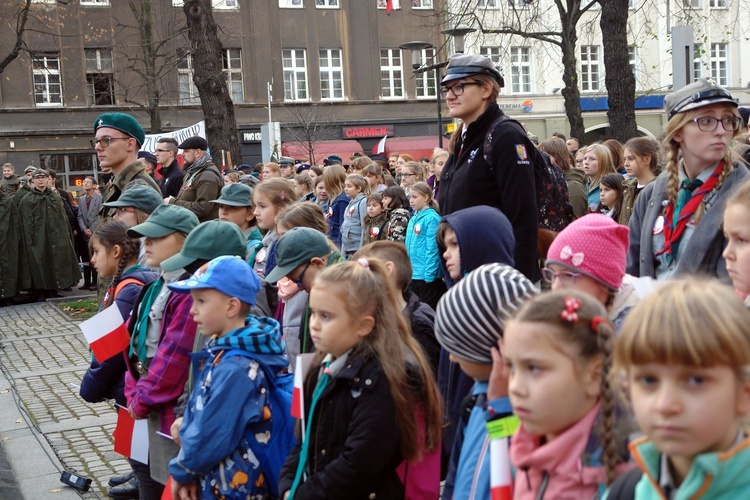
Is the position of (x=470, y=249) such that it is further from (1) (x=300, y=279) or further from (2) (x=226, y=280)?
(1) (x=300, y=279)

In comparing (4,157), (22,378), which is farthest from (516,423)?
(4,157)

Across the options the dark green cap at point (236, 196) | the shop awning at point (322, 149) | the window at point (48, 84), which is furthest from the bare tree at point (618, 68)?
the window at point (48, 84)

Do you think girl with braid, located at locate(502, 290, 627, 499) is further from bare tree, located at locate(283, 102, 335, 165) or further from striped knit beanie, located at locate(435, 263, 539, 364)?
bare tree, located at locate(283, 102, 335, 165)

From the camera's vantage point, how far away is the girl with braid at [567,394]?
7.31 ft

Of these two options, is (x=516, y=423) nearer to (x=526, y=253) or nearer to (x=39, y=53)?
(x=526, y=253)

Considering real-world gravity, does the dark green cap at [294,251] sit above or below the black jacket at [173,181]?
below

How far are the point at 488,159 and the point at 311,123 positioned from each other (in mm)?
33254

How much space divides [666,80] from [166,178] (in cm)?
3523

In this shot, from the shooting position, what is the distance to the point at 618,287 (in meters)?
3.24

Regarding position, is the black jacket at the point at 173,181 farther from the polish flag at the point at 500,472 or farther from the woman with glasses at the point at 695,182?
the polish flag at the point at 500,472

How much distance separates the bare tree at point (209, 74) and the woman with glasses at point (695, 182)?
11946mm

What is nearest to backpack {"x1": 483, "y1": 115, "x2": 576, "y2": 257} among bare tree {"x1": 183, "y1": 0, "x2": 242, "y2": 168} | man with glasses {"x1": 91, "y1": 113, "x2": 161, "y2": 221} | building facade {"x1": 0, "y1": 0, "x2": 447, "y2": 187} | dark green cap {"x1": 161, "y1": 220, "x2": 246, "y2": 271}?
dark green cap {"x1": 161, "y1": 220, "x2": 246, "y2": 271}

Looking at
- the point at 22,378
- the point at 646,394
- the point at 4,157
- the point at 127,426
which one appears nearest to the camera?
the point at 646,394

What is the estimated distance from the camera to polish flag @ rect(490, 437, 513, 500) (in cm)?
252
